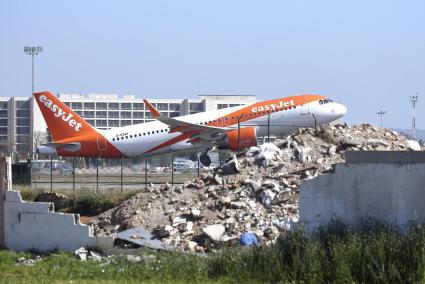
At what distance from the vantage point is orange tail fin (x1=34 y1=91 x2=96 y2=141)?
49.9 meters

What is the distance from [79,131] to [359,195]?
3429cm

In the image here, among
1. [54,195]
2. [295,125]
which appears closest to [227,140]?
[295,125]

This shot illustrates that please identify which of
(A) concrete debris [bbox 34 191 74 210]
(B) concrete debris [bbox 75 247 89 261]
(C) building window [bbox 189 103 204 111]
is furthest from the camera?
(C) building window [bbox 189 103 204 111]

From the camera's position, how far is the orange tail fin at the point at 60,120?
49.9m

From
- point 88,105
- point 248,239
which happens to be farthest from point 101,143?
point 88,105

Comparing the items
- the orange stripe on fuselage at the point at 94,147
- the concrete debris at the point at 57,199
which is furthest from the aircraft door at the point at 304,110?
the concrete debris at the point at 57,199

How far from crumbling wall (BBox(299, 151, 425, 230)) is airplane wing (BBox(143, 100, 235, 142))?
26924 mm

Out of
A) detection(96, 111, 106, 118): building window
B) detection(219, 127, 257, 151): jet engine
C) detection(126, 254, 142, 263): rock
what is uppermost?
detection(96, 111, 106, 118): building window

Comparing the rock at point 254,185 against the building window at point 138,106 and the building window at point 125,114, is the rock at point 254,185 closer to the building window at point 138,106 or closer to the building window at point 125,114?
the building window at point 138,106

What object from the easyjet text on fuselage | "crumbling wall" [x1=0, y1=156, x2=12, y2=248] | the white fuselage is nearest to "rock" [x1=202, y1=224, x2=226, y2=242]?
"crumbling wall" [x1=0, y1=156, x2=12, y2=248]

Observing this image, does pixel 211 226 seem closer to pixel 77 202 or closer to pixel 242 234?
pixel 242 234

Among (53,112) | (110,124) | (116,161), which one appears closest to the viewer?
(116,161)

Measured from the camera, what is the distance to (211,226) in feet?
65.6

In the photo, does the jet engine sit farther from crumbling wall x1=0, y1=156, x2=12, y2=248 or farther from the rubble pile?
crumbling wall x1=0, y1=156, x2=12, y2=248
